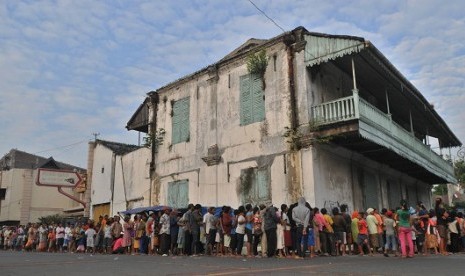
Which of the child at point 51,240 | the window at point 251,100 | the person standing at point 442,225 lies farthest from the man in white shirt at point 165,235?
the child at point 51,240

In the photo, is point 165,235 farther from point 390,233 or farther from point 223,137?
point 390,233

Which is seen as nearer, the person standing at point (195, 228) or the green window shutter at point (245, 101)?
the person standing at point (195, 228)

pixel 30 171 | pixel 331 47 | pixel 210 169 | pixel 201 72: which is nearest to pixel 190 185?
pixel 210 169

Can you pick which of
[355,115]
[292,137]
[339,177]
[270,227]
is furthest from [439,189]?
[270,227]

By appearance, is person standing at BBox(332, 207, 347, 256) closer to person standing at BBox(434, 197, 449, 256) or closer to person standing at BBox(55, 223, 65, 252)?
person standing at BBox(434, 197, 449, 256)

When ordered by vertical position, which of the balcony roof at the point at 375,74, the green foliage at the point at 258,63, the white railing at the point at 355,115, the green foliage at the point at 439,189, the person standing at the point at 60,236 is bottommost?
the person standing at the point at 60,236

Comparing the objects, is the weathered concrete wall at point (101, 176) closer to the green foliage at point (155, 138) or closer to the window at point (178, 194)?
the green foliage at point (155, 138)

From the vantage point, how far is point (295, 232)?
12125mm

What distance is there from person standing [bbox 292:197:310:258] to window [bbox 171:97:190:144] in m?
8.94

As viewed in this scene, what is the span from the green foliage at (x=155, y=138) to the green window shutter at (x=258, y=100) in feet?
18.4

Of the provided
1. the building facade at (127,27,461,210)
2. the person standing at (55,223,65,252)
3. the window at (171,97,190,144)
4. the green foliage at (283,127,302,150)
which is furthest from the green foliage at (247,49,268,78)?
the person standing at (55,223,65,252)

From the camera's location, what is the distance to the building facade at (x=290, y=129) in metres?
14.9

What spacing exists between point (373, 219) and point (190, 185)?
8214mm

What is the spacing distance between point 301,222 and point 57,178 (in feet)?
75.8
